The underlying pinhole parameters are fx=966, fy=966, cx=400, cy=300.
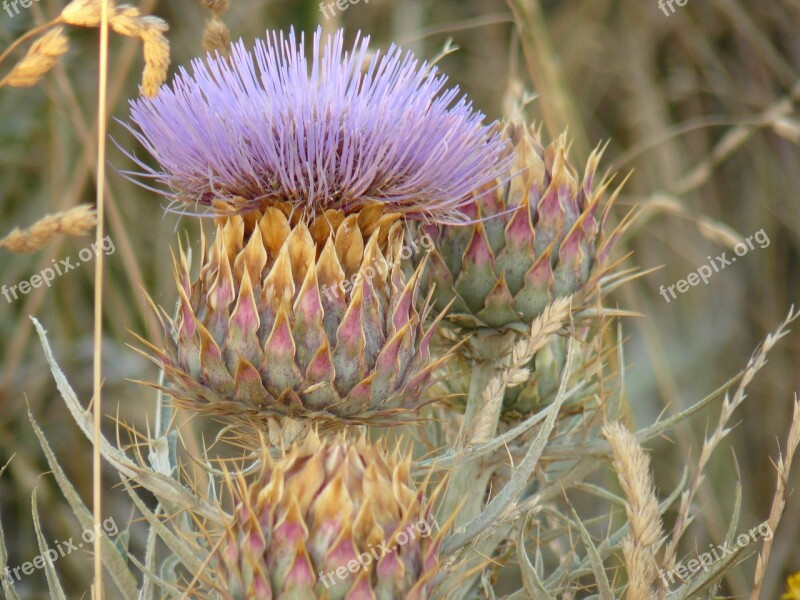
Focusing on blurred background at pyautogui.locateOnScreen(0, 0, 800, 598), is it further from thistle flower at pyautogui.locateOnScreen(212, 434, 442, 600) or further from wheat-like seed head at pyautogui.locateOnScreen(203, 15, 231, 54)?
thistle flower at pyautogui.locateOnScreen(212, 434, 442, 600)

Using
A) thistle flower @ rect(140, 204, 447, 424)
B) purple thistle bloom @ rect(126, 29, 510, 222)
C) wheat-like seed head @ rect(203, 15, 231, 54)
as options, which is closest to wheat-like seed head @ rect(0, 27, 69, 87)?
purple thistle bloom @ rect(126, 29, 510, 222)

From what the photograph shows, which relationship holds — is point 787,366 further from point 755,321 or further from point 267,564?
point 267,564

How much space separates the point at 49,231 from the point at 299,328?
0.56 m

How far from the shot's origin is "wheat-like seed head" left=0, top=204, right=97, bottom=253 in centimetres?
200

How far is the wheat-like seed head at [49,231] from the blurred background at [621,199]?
1.91m

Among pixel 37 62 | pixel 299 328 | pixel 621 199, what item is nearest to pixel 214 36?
pixel 37 62

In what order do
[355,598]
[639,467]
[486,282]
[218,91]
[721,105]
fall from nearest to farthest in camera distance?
[355,598] < [639,467] < [218,91] < [486,282] < [721,105]

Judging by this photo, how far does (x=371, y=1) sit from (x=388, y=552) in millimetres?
3802

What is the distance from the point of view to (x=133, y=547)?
432cm

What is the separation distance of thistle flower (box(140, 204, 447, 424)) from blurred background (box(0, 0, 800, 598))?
6.30ft

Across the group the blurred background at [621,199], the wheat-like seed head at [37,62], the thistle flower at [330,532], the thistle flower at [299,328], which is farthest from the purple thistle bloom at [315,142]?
the blurred background at [621,199]

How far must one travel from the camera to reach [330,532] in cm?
170

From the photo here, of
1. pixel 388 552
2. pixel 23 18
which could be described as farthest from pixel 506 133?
pixel 23 18

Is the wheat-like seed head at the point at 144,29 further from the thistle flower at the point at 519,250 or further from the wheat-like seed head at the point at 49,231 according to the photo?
the thistle flower at the point at 519,250
